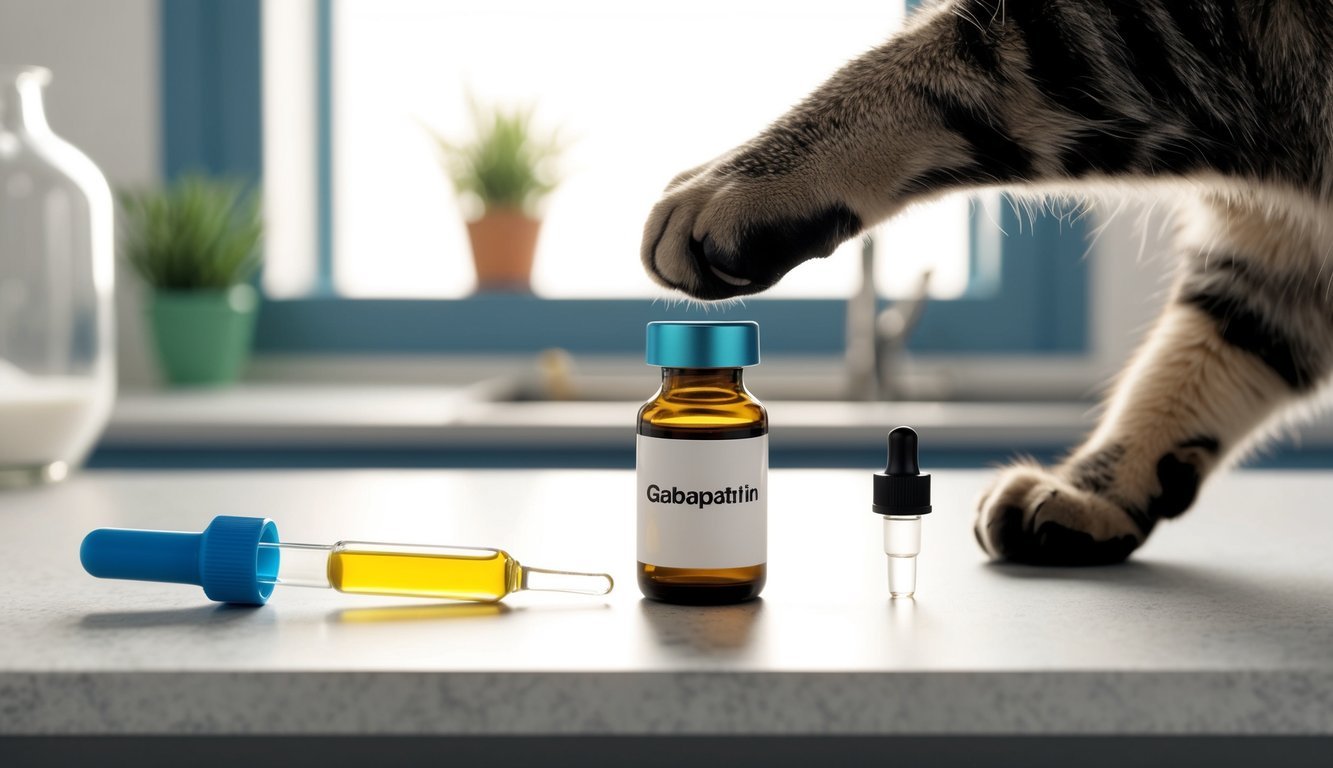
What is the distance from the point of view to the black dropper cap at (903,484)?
54 centimetres

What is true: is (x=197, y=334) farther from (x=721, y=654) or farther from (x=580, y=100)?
(x=721, y=654)

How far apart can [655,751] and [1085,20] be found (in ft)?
1.28

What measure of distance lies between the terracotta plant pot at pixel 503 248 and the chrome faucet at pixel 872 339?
0.61m

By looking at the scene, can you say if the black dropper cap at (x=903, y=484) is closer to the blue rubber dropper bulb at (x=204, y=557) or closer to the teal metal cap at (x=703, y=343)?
the teal metal cap at (x=703, y=343)

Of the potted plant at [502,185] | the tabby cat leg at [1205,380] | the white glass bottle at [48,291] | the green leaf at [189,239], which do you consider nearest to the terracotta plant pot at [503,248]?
the potted plant at [502,185]

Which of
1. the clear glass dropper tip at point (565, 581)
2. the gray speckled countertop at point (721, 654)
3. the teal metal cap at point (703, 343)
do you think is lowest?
the gray speckled countertop at point (721, 654)

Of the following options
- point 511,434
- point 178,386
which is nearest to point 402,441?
point 511,434

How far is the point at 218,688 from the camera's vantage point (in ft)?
1.39

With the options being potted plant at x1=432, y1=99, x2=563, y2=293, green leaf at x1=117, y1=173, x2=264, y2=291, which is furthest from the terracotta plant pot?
green leaf at x1=117, y1=173, x2=264, y2=291

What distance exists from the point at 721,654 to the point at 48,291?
83 centimetres

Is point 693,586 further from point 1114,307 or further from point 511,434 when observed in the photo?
point 1114,307

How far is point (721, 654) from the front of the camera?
1.48 ft

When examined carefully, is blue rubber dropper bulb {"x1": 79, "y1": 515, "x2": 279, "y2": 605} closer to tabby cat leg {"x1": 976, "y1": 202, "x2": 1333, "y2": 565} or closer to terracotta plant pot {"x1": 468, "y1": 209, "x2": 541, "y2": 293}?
tabby cat leg {"x1": 976, "y1": 202, "x2": 1333, "y2": 565}

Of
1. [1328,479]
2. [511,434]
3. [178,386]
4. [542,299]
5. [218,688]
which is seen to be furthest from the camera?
[542,299]
